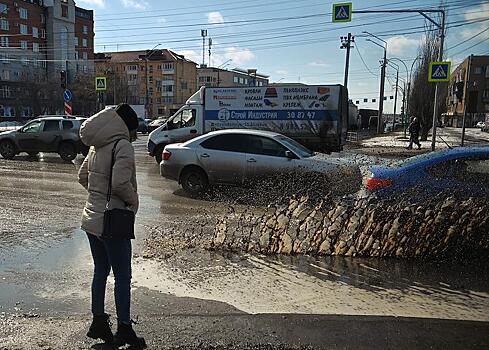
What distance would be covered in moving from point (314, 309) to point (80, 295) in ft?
7.56

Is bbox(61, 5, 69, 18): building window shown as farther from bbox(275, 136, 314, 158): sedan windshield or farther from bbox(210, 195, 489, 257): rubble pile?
bbox(210, 195, 489, 257): rubble pile

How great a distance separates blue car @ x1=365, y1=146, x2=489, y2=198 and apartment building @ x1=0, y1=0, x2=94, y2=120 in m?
62.6

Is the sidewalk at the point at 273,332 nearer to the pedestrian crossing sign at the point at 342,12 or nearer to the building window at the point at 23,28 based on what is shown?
the pedestrian crossing sign at the point at 342,12

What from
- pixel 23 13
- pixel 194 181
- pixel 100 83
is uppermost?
pixel 23 13

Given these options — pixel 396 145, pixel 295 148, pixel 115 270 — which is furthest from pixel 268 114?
pixel 396 145

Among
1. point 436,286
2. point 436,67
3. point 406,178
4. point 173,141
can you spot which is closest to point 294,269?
point 436,286

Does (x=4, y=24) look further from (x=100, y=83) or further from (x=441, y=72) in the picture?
(x=441, y=72)

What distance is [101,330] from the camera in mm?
3578

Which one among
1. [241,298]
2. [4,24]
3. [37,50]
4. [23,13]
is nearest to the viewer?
[241,298]

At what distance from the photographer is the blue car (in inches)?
232

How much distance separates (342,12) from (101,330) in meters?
17.9

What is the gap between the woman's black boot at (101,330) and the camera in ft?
11.7

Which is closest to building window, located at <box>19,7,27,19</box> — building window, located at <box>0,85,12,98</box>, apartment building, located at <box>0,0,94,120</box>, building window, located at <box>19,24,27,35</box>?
apartment building, located at <box>0,0,94,120</box>

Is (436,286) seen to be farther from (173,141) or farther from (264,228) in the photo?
(173,141)
